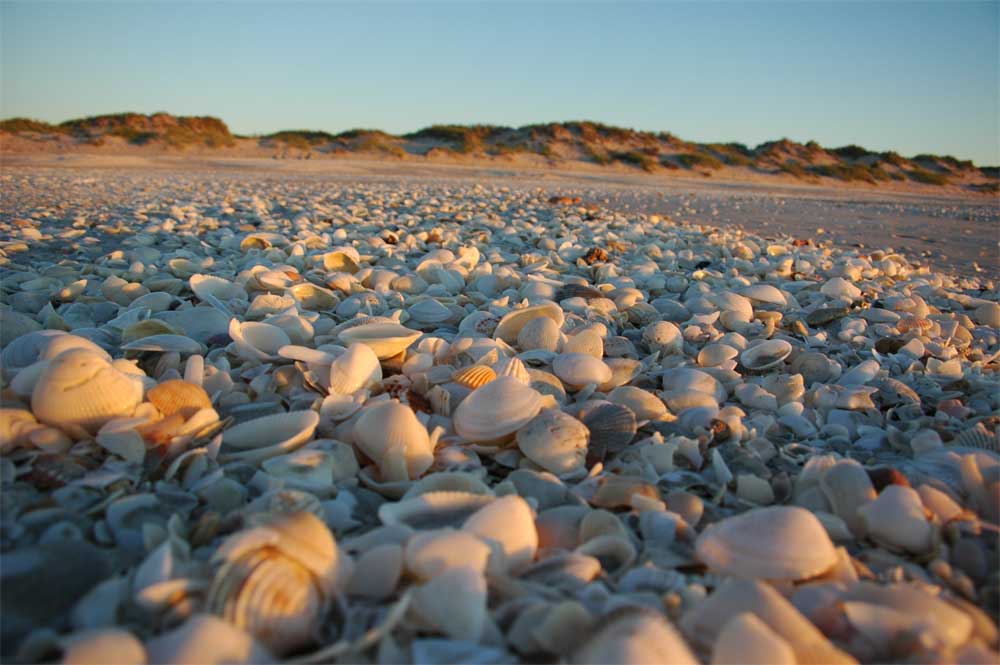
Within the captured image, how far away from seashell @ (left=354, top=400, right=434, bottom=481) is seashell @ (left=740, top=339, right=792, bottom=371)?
158 cm

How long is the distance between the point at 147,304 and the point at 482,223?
3952 millimetres

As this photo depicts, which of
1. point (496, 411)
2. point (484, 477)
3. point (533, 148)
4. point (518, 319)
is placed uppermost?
point (533, 148)

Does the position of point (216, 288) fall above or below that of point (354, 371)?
above

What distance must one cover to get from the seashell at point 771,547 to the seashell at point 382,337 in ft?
4.36

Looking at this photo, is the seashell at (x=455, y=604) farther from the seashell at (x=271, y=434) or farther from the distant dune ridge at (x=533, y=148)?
the distant dune ridge at (x=533, y=148)

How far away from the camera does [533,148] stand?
87.4 ft

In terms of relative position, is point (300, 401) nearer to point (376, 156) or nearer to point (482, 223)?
point (482, 223)

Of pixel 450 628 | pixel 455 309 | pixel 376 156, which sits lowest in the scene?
pixel 450 628

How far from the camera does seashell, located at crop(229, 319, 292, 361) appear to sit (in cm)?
224

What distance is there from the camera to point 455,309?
3.09 meters

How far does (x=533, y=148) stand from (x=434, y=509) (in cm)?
2666

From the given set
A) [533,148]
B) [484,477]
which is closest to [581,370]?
[484,477]

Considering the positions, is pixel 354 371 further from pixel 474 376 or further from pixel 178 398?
pixel 178 398

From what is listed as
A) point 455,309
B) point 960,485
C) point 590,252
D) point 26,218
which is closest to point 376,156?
point 26,218
